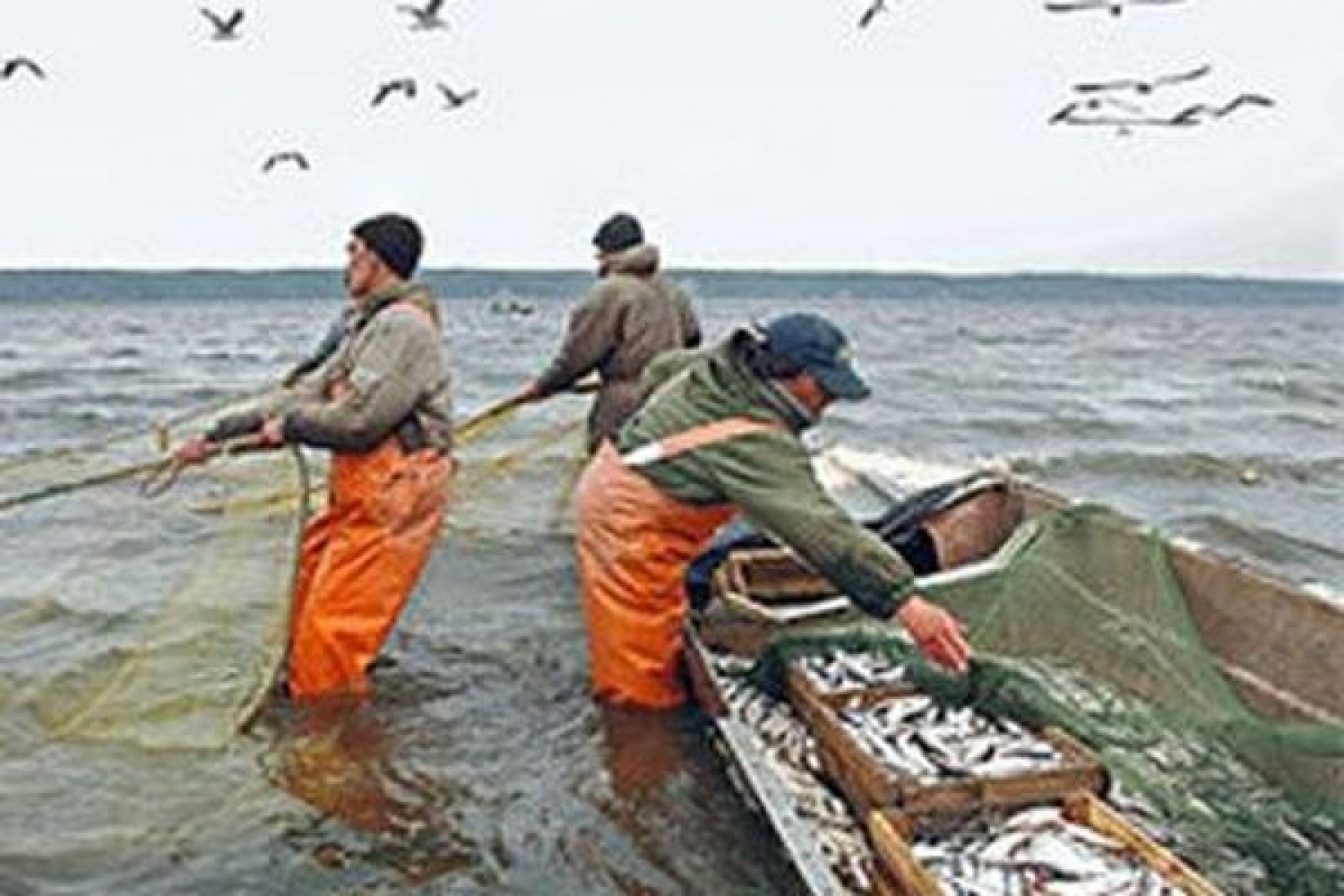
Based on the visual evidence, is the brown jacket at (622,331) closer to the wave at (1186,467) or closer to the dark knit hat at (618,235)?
the dark knit hat at (618,235)

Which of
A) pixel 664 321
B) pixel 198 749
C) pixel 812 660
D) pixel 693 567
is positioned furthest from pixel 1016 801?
pixel 664 321

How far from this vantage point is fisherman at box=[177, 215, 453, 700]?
6824 millimetres

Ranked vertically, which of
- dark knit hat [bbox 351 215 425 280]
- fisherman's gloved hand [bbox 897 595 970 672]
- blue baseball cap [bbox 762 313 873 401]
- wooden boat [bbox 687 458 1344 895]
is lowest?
wooden boat [bbox 687 458 1344 895]

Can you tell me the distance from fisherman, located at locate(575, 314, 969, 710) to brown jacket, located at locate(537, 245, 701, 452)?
217cm

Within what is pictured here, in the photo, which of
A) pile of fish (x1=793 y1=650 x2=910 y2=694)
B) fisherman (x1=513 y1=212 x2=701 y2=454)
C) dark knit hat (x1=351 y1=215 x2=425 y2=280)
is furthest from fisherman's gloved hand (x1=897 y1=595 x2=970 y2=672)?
fisherman (x1=513 y1=212 x2=701 y2=454)

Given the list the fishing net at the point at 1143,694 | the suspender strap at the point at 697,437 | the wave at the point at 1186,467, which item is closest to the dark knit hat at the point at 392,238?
the suspender strap at the point at 697,437

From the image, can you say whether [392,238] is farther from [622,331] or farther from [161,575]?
[161,575]

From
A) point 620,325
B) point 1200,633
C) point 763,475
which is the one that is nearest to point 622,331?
point 620,325

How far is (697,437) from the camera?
235 inches

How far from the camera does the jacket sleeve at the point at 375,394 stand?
6.76m

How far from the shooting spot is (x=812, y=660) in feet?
21.9

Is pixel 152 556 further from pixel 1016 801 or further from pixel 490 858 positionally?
pixel 1016 801

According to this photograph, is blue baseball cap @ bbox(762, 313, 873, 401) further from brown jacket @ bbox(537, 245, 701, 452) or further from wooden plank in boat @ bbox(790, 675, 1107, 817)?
brown jacket @ bbox(537, 245, 701, 452)

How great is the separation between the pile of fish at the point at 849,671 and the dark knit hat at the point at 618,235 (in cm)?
371
